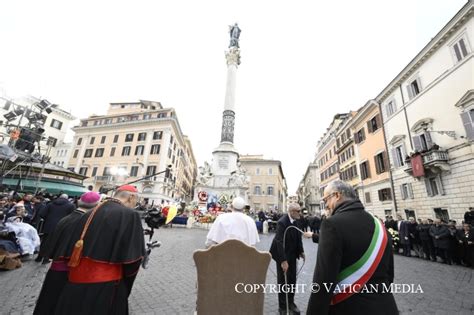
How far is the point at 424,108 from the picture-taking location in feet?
49.2

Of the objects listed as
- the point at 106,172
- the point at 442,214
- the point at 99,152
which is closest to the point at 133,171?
the point at 106,172

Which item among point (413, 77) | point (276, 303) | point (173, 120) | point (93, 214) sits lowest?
point (276, 303)

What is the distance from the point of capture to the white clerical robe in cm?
298

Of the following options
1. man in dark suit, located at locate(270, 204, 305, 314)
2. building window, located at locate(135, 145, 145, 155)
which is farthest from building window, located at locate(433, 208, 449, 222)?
building window, located at locate(135, 145, 145, 155)

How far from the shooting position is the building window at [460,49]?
12.5m

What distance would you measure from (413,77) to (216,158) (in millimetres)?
17579

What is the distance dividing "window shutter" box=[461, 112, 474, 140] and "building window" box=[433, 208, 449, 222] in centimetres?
463

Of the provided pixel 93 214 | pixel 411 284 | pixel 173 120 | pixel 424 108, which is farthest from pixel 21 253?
pixel 173 120

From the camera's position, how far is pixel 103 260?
182cm

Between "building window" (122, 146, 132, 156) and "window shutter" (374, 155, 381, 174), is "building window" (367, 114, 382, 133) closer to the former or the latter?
"window shutter" (374, 155, 381, 174)

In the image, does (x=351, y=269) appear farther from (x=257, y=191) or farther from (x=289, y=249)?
(x=257, y=191)

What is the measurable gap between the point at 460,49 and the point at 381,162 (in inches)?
387

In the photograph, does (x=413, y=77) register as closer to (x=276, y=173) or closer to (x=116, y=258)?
(x=116, y=258)

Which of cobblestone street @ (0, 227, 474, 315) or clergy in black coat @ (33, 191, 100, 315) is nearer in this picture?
clergy in black coat @ (33, 191, 100, 315)
